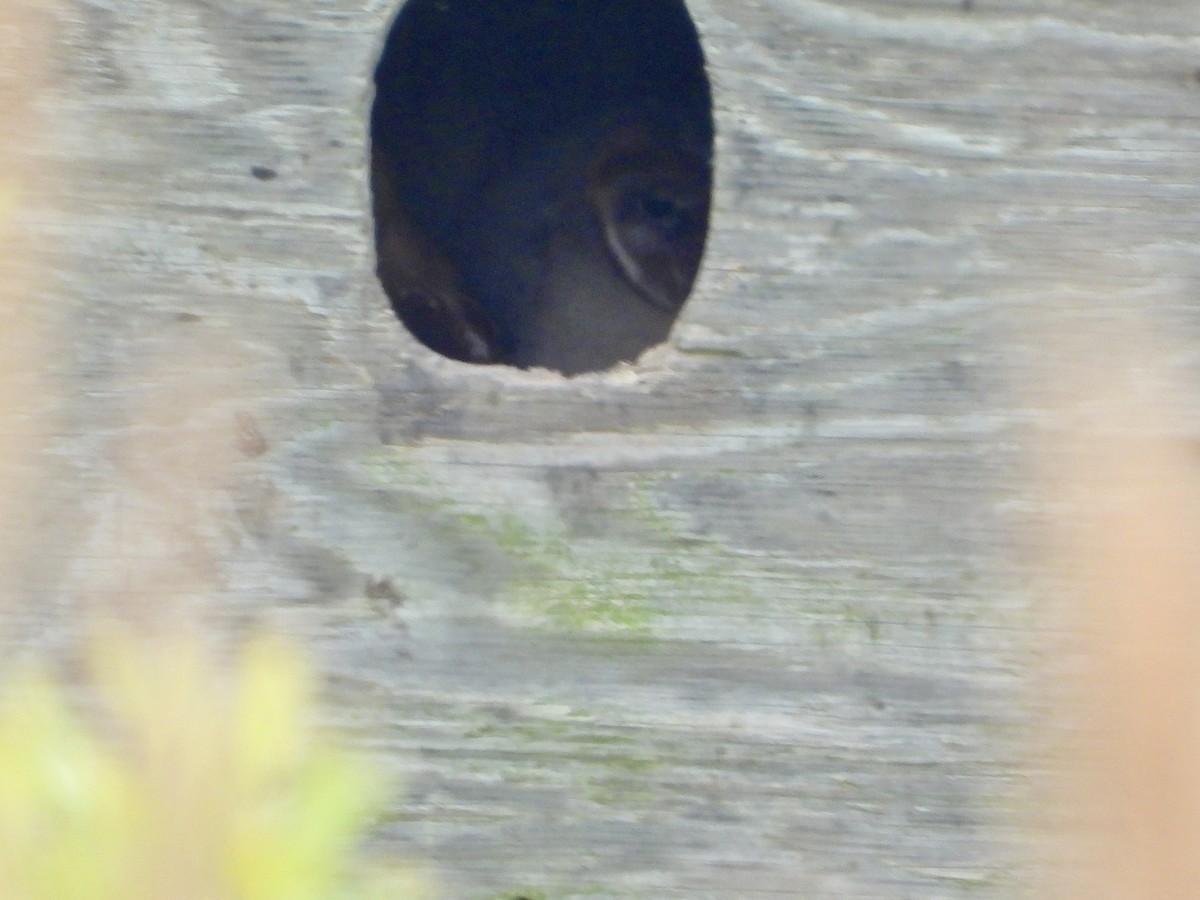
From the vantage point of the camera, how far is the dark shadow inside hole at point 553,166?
4.27 ft

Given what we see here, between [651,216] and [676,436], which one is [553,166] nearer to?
[651,216]

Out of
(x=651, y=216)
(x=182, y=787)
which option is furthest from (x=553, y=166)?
(x=182, y=787)

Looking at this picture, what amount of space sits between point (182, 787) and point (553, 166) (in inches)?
36.1

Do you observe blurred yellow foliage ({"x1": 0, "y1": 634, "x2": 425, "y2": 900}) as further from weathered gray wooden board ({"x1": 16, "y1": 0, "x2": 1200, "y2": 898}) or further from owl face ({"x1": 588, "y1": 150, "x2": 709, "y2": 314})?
owl face ({"x1": 588, "y1": 150, "x2": 709, "y2": 314})

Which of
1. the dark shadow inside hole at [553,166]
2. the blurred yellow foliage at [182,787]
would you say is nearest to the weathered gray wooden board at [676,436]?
the blurred yellow foliage at [182,787]

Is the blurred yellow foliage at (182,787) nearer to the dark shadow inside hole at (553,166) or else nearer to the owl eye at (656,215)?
the dark shadow inside hole at (553,166)

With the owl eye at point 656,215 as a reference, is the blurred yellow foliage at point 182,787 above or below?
below

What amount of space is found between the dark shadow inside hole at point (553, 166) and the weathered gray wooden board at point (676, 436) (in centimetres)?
42

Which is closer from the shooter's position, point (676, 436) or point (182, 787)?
point (182, 787)

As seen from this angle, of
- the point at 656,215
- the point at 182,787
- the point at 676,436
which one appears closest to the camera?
the point at 182,787

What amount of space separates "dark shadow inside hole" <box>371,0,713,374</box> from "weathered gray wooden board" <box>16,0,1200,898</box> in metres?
0.42

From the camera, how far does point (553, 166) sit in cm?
144

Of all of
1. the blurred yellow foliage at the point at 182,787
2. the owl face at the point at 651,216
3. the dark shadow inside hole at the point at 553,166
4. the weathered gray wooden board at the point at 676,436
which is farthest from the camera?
the owl face at the point at 651,216

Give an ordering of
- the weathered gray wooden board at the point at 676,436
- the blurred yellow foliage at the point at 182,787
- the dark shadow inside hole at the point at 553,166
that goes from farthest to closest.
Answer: the dark shadow inside hole at the point at 553,166 < the weathered gray wooden board at the point at 676,436 < the blurred yellow foliage at the point at 182,787
